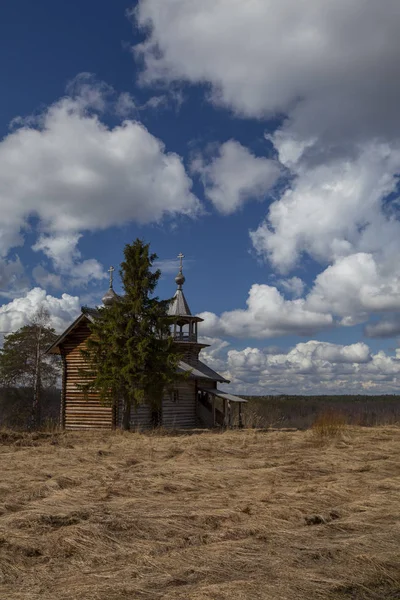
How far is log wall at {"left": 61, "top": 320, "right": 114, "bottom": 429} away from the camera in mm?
27484

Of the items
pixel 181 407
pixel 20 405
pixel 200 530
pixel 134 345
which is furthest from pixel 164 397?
pixel 200 530

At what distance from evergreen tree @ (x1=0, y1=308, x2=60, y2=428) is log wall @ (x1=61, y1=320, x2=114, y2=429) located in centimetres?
1031

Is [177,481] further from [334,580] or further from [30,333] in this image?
[30,333]

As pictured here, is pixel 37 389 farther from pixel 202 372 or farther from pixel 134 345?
pixel 134 345

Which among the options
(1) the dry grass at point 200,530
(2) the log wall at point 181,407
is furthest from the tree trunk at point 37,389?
(1) the dry grass at point 200,530

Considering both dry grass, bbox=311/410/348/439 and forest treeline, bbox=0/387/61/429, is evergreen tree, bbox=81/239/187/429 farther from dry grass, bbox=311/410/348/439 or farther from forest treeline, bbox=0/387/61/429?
forest treeline, bbox=0/387/61/429

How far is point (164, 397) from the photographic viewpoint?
2981cm

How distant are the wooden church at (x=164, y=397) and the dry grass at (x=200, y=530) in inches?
564

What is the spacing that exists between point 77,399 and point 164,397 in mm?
4705

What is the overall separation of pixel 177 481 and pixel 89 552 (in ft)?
14.9

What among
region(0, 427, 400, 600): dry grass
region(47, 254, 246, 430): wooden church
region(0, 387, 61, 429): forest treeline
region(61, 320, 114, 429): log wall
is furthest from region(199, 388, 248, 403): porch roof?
region(0, 427, 400, 600): dry grass

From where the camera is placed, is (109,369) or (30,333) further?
(30,333)

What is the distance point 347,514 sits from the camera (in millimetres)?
7820

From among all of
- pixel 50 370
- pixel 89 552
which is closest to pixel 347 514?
pixel 89 552
